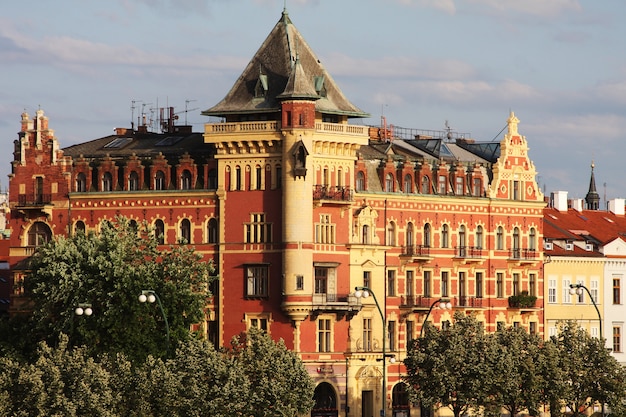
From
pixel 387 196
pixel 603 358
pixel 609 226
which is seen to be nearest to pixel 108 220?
pixel 387 196

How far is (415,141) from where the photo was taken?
160m

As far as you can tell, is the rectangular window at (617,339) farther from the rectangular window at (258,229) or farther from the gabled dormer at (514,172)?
the rectangular window at (258,229)

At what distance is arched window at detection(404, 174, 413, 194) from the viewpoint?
150 meters

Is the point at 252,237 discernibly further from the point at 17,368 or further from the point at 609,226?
the point at 609,226

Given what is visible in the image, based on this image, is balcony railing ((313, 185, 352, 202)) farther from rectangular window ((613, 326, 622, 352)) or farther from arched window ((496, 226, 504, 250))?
rectangular window ((613, 326, 622, 352))

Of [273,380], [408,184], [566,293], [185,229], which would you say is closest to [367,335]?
[408,184]

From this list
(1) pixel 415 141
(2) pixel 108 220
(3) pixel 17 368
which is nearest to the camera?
(3) pixel 17 368

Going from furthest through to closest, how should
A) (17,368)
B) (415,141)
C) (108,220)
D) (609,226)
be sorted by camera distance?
(609,226)
(415,141)
(108,220)
(17,368)

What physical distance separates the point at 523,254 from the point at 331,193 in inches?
856

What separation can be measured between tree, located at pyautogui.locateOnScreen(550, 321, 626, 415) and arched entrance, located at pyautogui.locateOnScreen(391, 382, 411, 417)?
15014 millimetres

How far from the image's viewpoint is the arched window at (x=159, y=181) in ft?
477

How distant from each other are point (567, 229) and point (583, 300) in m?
6.53

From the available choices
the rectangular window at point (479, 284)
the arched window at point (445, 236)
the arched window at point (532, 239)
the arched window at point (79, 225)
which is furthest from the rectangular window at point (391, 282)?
the arched window at point (79, 225)

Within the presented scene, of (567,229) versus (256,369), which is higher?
(567,229)
